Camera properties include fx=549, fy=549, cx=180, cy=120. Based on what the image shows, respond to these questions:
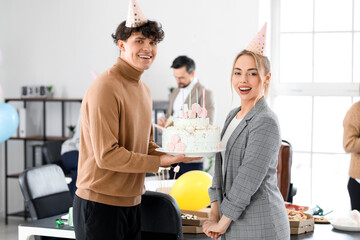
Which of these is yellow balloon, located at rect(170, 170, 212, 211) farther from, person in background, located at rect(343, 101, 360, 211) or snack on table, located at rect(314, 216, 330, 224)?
person in background, located at rect(343, 101, 360, 211)

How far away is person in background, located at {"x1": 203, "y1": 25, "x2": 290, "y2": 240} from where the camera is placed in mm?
1841

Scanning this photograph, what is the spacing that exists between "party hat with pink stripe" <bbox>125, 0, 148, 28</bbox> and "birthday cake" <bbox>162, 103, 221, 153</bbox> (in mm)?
396

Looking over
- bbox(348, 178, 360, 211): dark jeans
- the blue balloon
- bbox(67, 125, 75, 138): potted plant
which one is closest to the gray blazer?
bbox(348, 178, 360, 211): dark jeans

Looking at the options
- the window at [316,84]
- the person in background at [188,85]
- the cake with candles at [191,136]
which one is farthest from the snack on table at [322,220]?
the window at [316,84]

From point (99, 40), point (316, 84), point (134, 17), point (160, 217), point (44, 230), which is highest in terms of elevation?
point (99, 40)

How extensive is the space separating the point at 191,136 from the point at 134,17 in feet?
1.69

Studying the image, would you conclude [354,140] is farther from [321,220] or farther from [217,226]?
[217,226]

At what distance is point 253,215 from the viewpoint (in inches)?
73.0

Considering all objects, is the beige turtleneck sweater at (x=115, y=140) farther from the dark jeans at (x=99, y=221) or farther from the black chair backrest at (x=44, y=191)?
the black chair backrest at (x=44, y=191)

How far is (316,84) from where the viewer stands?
490cm

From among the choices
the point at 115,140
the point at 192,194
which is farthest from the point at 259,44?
the point at 192,194

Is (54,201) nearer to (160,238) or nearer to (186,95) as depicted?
(160,238)

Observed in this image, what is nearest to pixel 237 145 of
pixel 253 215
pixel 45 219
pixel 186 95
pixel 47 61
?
pixel 253 215

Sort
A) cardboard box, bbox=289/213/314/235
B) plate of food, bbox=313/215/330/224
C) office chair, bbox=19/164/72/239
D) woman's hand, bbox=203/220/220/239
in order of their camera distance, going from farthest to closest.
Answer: office chair, bbox=19/164/72/239 → plate of food, bbox=313/215/330/224 → cardboard box, bbox=289/213/314/235 → woman's hand, bbox=203/220/220/239
